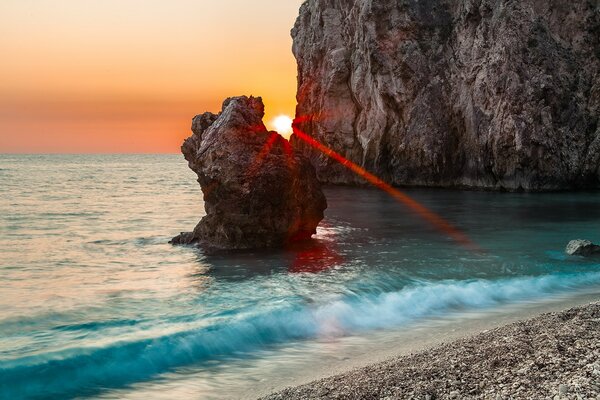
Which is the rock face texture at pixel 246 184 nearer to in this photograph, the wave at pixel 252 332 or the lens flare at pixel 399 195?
the lens flare at pixel 399 195

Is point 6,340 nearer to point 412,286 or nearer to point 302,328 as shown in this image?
point 302,328

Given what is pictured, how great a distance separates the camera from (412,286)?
13.3 metres

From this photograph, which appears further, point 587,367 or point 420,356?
point 420,356

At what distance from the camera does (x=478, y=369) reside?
5.99 m

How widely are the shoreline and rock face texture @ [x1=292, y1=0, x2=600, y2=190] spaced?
112 feet

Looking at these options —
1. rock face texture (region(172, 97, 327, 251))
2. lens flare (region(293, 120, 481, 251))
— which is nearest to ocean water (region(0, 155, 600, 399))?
lens flare (region(293, 120, 481, 251))

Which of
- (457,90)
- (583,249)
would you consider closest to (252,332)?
(583,249)

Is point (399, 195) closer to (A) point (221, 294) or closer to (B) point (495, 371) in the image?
(A) point (221, 294)

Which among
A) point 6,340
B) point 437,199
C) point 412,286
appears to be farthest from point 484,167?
A: point 6,340

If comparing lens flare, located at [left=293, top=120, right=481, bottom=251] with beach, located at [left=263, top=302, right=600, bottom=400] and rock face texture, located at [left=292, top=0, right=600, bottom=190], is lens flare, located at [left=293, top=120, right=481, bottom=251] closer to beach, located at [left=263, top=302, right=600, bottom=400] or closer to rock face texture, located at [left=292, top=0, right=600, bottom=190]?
rock face texture, located at [left=292, top=0, right=600, bottom=190]

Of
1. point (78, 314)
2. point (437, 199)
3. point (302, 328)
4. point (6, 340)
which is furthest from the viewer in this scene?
point (437, 199)

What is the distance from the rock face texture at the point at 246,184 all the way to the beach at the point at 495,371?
10365 millimetres

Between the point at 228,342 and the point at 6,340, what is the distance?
3.71 meters

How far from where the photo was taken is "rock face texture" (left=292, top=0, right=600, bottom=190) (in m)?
39.8
